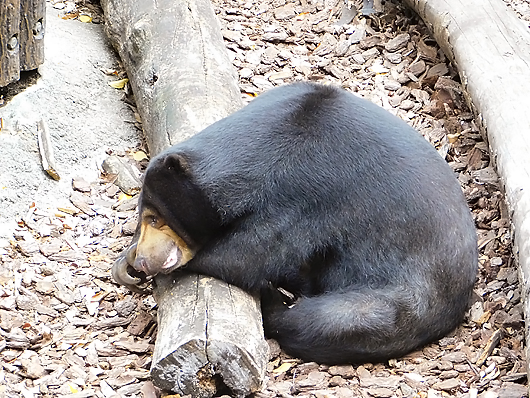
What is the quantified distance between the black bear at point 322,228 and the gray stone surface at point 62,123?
4.03 feet

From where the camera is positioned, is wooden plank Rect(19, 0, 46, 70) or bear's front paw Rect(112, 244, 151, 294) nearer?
bear's front paw Rect(112, 244, 151, 294)

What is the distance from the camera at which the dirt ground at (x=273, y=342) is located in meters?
3.84

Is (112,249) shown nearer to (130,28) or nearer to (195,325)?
(195,325)

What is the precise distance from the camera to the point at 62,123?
5.53m

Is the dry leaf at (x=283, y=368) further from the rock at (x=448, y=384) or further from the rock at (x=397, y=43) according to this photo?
the rock at (x=397, y=43)

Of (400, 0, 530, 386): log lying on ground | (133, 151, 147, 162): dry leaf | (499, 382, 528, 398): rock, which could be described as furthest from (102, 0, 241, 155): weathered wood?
(499, 382, 528, 398): rock

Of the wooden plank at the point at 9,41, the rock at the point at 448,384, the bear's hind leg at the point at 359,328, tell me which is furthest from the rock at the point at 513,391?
the wooden plank at the point at 9,41

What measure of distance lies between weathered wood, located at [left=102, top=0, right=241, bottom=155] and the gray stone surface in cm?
30

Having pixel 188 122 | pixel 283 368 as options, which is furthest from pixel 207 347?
pixel 188 122

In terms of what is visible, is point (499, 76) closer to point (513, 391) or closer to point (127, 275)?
point (513, 391)

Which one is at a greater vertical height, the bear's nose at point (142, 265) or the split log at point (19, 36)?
the split log at point (19, 36)

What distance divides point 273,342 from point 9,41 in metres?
2.53

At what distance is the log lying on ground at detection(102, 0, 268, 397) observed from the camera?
3.51 m

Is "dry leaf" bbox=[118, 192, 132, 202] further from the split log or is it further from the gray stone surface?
the split log
